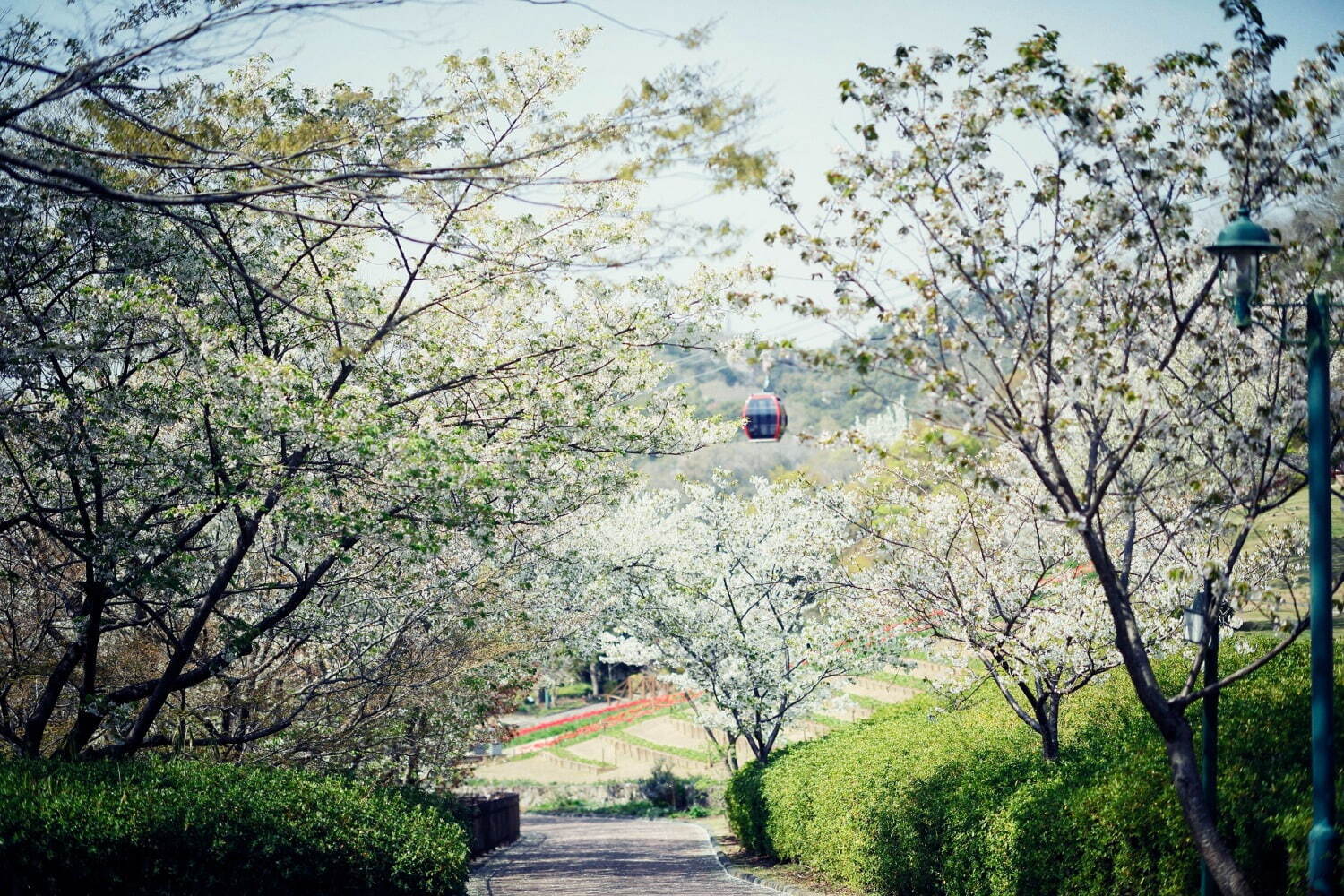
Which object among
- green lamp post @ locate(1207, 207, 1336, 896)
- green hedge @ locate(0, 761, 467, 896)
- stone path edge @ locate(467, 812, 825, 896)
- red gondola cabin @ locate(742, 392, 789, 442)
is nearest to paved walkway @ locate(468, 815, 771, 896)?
stone path edge @ locate(467, 812, 825, 896)

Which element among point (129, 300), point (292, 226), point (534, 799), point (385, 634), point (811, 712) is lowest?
point (534, 799)

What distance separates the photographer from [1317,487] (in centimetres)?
569

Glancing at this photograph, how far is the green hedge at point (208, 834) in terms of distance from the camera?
6.69 m

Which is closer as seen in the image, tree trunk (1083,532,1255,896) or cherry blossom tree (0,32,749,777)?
tree trunk (1083,532,1255,896)

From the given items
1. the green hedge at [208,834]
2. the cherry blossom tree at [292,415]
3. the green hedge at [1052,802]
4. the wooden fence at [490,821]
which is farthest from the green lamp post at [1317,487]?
the wooden fence at [490,821]

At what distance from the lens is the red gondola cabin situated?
89.1 ft

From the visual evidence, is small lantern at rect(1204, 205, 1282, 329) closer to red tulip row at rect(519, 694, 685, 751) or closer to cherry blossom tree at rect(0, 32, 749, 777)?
cherry blossom tree at rect(0, 32, 749, 777)

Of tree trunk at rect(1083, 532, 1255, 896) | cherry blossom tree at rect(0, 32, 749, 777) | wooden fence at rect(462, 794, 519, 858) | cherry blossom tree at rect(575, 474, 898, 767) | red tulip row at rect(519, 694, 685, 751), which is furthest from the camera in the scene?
red tulip row at rect(519, 694, 685, 751)

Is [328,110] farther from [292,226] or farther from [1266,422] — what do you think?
[1266,422]

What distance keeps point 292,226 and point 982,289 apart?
6424 millimetres

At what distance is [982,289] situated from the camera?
22.2 feet

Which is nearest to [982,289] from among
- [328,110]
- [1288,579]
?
[1288,579]

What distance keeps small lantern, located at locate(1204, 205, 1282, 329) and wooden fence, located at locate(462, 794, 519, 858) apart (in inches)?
565

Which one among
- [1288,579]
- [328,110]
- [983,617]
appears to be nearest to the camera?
[1288,579]
